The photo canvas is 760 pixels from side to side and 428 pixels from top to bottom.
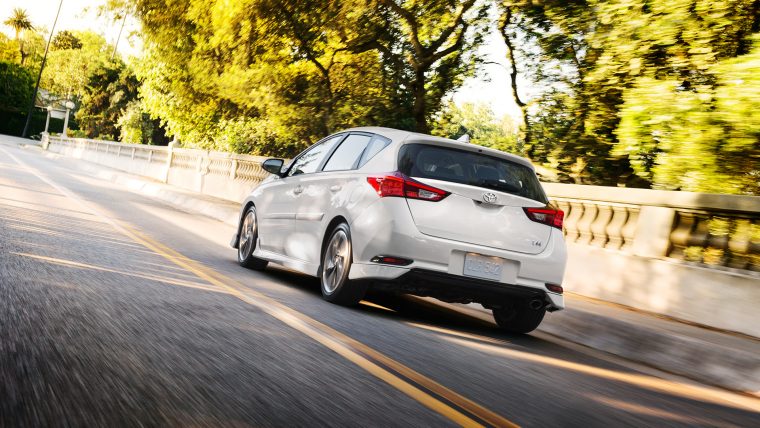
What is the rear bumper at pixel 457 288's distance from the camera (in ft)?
23.9

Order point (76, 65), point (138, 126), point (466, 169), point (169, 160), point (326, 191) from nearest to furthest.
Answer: point (466, 169)
point (326, 191)
point (169, 160)
point (138, 126)
point (76, 65)

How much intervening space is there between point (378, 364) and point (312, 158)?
4.64m

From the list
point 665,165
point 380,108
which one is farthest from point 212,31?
point 665,165

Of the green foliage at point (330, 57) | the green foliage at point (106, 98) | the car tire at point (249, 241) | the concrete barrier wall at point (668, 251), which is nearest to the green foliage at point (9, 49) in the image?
the green foliage at point (106, 98)

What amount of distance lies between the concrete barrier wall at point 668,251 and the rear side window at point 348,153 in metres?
3.63

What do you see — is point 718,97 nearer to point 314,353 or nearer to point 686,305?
point 686,305

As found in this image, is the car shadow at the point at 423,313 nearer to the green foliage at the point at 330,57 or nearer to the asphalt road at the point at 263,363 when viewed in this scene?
the asphalt road at the point at 263,363

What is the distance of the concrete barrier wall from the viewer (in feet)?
28.3

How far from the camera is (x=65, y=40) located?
12812 cm

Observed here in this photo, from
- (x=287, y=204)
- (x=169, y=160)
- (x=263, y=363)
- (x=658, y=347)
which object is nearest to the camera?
(x=263, y=363)

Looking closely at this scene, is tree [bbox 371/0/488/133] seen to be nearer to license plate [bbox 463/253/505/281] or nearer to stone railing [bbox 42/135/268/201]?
stone railing [bbox 42/135/268/201]

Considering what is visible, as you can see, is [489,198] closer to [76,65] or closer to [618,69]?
[618,69]

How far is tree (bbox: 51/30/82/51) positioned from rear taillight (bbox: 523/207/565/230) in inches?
5141

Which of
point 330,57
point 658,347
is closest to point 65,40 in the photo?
point 330,57
